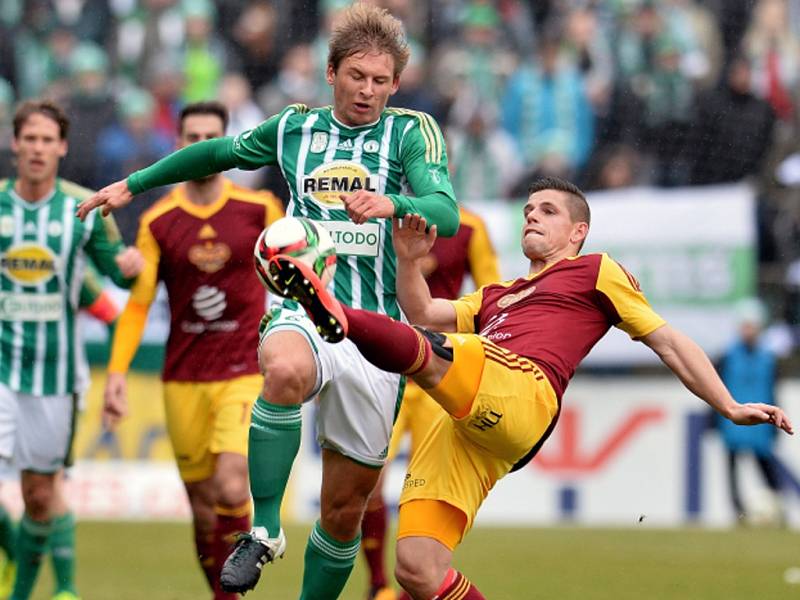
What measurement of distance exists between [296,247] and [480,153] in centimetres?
977

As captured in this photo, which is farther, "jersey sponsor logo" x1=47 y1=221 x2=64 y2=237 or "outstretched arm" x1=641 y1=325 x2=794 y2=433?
"jersey sponsor logo" x1=47 y1=221 x2=64 y2=237

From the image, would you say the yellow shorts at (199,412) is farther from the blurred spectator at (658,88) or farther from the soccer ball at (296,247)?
the blurred spectator at (658,88)

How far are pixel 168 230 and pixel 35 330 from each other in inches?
36.5

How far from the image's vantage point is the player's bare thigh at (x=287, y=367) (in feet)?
19.1

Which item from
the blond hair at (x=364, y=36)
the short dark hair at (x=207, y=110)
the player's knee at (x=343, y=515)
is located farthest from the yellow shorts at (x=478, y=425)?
the short dark hair at (x=207, y=110)

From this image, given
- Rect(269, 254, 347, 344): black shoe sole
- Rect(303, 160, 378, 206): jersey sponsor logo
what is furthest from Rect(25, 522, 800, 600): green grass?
Rect(269, 254, 347, 344): black shoe sole

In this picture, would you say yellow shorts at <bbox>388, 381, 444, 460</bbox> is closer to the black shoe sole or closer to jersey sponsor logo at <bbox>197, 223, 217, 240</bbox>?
jersey sponsor logo at <bbox>197, 223, 217, 240</bbox>

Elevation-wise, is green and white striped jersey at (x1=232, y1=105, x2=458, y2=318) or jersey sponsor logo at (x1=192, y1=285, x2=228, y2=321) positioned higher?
green and white striped jersey at (x1=232, y1=105, x2=458, y2=318)

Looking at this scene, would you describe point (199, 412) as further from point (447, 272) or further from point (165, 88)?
point (165, 88)

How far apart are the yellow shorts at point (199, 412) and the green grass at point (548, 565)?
1051 mm

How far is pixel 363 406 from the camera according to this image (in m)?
6.30

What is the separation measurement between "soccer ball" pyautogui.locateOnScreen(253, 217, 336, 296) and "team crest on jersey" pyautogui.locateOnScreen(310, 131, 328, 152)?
0.70 metres

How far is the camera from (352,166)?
6223mm

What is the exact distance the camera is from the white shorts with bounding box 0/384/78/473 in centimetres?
836
